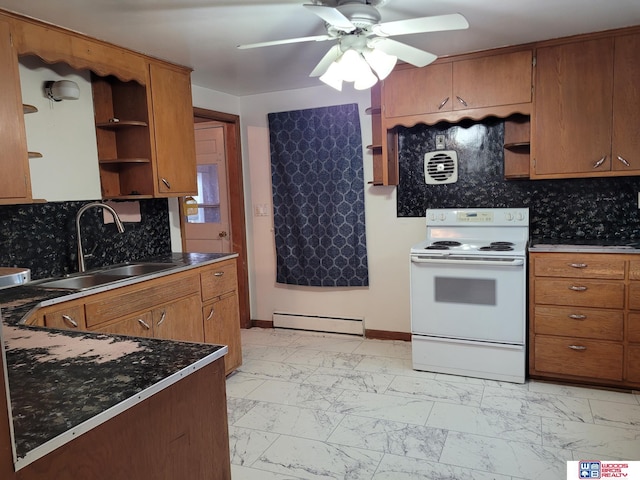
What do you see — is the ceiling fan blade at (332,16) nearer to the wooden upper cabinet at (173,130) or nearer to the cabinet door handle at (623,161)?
the wooden upper cabinet at (173,130)

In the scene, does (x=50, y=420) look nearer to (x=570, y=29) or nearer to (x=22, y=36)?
(x=22, y=36)

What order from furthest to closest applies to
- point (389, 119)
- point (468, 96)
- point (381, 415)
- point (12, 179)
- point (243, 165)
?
point (243, 165) < point (389, 119) < point (468, 96) < point (381, 415) < point (12, 179)

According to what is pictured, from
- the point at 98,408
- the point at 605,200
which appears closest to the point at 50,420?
the point at 98,408

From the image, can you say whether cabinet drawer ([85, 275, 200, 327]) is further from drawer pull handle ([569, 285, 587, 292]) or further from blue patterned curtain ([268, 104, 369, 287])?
drawer pull handle ([569, 285, 587, 292])

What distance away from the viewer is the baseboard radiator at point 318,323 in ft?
13.9

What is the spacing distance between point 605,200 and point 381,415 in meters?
2.13

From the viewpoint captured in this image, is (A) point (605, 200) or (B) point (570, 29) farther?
(A) point (605, 200)

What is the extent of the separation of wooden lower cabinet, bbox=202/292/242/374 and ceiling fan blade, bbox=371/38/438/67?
1898 mm

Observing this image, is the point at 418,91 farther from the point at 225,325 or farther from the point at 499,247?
the point at 225,325

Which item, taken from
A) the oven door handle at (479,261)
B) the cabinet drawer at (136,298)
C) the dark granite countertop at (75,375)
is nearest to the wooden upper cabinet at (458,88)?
the oven door handle at (479,261)

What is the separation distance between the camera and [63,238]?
2.86 m

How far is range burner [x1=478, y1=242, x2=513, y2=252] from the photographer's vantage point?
319 centimetres

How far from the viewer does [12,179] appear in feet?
7.55

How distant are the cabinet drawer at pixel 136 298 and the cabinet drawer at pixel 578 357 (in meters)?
2.24
